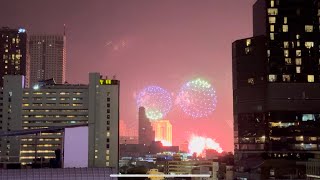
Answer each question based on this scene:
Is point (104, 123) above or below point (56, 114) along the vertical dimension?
below

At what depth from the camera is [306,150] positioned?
396ft

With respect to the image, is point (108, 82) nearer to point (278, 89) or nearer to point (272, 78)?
point (272, 78)

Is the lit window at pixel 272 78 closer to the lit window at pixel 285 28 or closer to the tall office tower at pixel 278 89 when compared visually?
the tall office tower at pixel 278 89

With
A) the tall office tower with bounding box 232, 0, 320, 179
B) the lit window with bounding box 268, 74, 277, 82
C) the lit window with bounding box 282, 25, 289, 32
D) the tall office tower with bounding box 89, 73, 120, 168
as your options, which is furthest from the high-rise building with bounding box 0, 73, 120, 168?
the lit window with bounding box 282, 25, 289, 32

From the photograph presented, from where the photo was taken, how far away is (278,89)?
403 ft

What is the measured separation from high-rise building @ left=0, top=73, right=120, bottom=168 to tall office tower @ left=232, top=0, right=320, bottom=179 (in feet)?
110

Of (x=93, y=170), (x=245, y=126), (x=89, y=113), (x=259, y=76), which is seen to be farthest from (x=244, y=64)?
(x=93, y=170)

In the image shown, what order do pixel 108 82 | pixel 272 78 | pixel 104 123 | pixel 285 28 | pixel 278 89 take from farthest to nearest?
pixel 108 82 < pixel 104 123 < pixel 285 28 < pixel 272 78 < pixel 278 89

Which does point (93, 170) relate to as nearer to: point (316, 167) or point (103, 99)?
point (316, 167)

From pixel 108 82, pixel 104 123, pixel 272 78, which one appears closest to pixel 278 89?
pixel 272 78

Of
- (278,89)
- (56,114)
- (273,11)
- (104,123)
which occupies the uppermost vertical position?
(273,11)

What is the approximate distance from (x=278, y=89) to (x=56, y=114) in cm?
7089

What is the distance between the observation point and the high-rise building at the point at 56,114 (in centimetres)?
14075

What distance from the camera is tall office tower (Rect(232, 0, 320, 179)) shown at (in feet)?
399
